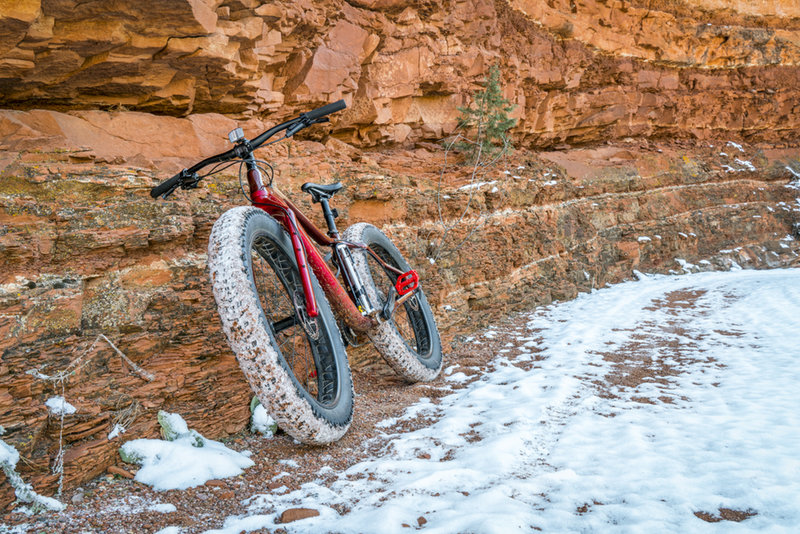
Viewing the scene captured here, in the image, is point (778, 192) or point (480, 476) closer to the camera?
point (480, 476)

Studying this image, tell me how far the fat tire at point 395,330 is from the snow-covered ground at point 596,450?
0.35 m

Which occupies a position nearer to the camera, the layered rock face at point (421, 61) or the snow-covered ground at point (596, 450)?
the snow-covered ground at point (596, 450)

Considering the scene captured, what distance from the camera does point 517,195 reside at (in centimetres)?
735

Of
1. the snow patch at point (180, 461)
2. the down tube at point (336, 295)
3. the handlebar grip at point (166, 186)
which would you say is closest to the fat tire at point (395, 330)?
the down tube at point (336, 295)

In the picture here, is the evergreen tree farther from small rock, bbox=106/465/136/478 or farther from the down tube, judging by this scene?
small rock, bbox=106/465/136/478

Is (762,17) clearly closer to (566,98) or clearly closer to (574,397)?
(566,98)

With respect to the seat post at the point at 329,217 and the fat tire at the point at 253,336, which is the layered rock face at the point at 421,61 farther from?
the fat tire at the point at 253,336

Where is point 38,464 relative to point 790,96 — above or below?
below

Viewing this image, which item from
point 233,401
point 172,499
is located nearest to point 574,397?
point 233,401

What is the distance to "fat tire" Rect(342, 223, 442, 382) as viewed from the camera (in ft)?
12.5

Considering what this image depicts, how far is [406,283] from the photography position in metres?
4.29

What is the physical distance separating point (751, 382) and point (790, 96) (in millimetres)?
14899

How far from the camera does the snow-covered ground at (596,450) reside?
6.56 feet

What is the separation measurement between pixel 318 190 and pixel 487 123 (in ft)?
15.1
